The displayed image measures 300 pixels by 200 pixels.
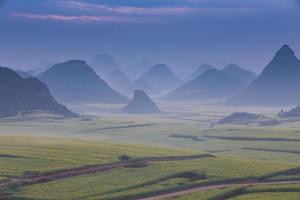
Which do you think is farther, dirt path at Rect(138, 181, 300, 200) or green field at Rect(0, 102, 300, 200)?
dirt path at Rect(138, 181, 300, 200)

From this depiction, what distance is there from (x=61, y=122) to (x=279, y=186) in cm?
13432

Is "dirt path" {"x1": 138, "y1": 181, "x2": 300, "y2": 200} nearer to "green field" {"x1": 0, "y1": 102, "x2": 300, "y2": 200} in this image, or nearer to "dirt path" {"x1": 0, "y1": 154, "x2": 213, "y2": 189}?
"green field" {"x1": 0, "y1": 102, "x2": 300, "y2": 200}

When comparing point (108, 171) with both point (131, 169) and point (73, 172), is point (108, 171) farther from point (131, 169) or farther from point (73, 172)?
point (73, 172)

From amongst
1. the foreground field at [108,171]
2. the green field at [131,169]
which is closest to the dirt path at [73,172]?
the foreground field at [108,171]

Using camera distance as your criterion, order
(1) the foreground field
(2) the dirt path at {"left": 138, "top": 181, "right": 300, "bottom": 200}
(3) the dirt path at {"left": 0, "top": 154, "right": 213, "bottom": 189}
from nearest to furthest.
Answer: (1) the foreground field, (2) the dirt path at {"left": 138, "top": 181, "right": 300, "bottom": 200}, (3) the dirt path at {"left": 0, "top": 154, "right": 213, "bottom": 189}

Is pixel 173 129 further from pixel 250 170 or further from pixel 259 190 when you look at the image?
pixel 259 190

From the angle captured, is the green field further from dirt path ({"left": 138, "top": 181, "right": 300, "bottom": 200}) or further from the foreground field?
dirt path ({"left": 138, "top": 181, "right": 300, "bottom": 200})

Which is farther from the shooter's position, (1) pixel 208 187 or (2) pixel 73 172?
(2) pixel 73 172

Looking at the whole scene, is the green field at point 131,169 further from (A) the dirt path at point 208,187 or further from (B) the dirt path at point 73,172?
(A) the dirt path at point 208,187

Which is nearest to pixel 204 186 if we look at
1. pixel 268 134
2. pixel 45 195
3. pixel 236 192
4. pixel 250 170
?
pixel 236 192

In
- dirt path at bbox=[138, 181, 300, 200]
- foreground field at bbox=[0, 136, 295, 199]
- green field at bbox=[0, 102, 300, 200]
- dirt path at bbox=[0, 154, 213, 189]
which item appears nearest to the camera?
green field at bbox=[0, 102, 300, 200]

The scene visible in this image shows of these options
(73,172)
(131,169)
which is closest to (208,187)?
(131,169)

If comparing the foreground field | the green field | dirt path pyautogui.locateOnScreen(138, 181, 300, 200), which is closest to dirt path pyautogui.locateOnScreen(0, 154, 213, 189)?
the foreground field

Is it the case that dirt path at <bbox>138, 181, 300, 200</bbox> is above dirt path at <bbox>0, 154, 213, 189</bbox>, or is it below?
below
